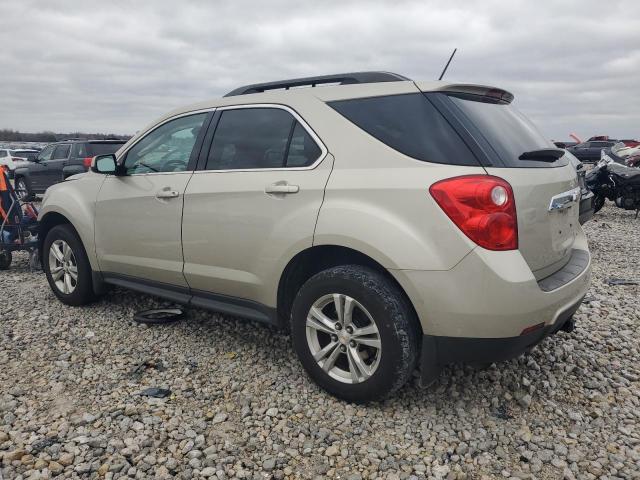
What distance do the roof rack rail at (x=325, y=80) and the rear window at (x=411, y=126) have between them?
186 millimetres

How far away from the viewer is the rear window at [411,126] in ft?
8.48

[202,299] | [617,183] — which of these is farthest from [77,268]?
[617,183]

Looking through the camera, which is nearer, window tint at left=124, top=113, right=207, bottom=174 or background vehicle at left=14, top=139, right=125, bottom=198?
window tint at left=124, top=113, right=207, bottom=174

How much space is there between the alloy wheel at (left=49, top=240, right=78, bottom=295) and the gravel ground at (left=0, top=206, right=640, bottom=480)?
1.93 feet

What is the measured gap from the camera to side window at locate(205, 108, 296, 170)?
126 inches

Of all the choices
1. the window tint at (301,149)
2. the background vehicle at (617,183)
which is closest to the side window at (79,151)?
the background vehicle at (617,183)

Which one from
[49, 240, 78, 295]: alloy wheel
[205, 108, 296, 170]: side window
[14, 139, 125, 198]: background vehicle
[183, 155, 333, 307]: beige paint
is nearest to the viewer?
[183, 155, 333, 307]: beige paint

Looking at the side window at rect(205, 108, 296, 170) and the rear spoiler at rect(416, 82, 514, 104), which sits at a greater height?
the rear spoiler at rect(416, 82, 514, 104)

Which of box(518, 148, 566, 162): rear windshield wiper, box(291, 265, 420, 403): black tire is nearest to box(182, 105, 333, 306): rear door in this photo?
box(291, 265, 420, 403): black tire

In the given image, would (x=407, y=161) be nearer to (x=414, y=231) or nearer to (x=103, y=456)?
(x=414, y=231)

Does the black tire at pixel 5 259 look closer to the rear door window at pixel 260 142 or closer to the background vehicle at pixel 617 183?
the rear door window at pixel 260 142

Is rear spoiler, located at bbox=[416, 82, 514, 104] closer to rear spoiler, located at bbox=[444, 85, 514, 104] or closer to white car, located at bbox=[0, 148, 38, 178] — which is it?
rear spoiler, located at bbox=[444, 85, 514, 104]

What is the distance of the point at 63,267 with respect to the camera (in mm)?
4742

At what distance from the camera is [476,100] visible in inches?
114
